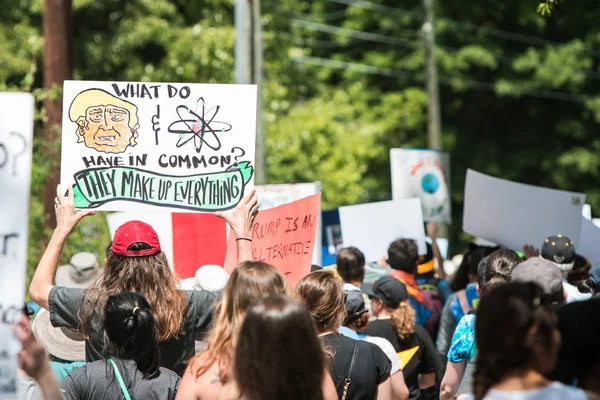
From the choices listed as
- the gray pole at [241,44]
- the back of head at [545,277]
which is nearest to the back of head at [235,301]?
the back of head at [545,277]

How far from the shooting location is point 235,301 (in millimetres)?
3523

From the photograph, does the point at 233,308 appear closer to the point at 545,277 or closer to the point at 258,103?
the point at 545,277

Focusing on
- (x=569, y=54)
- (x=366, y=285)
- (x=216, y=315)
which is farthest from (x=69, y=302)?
(x=569, y=54)

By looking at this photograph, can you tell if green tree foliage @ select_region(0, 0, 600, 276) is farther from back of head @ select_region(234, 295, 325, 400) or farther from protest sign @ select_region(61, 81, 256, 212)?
back of head @ select_region(234, 295, 325, 400)

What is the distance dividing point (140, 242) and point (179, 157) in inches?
36.2

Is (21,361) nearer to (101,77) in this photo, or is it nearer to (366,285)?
(366,285)

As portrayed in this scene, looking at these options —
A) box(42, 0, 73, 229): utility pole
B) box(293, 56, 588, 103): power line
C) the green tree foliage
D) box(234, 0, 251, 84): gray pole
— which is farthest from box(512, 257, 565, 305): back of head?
box(293, 56, 588, 103): power line

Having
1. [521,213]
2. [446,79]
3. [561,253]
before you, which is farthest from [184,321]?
[446,79]

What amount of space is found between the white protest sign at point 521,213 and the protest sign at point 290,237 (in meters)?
2.35

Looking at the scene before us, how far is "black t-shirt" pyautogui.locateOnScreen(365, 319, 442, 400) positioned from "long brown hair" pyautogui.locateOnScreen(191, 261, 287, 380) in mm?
2258

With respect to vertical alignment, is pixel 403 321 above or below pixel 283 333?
below

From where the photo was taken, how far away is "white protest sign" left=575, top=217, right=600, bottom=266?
21.2ft

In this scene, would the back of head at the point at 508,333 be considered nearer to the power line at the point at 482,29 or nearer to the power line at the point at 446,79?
the power line at the point at 446,79

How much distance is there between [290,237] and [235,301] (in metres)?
1.98
